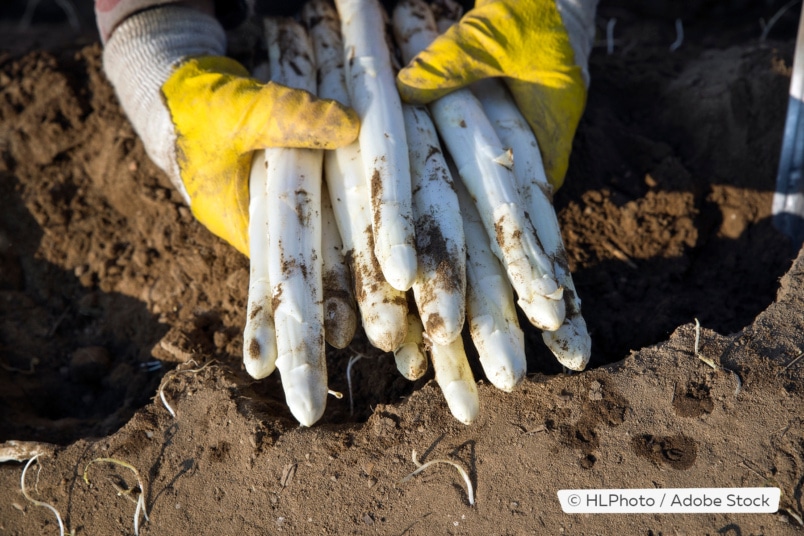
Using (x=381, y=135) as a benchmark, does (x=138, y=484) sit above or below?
below

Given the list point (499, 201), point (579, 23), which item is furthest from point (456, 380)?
point (579, 23)

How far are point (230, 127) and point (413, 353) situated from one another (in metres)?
0.82

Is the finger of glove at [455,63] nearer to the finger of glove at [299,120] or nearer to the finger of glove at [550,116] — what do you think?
the finger of glove at [550,116]

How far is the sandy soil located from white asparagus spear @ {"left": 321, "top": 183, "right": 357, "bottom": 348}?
234mm

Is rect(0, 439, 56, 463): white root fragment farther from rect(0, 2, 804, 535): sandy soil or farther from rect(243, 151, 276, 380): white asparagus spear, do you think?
rect(243, 151, 276, 380): white asparagus spear

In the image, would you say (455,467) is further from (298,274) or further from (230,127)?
(230,127)

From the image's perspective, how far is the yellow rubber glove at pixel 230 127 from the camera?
1.60 m

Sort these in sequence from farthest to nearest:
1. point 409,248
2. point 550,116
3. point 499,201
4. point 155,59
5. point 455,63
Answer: point 155,59 < point 550,116 < point 455,63 < point 499,201 < point 409,248

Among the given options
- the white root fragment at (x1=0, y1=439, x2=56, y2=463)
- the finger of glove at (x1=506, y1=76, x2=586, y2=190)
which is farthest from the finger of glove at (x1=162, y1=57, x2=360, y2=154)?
the white root fragment at (x1=0, y1=439, x2=56, y2=463)

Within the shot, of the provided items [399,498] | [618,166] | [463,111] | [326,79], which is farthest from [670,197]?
[399,498]

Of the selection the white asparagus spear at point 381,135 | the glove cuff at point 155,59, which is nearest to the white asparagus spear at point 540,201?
the white asparagus spear at point 381,135

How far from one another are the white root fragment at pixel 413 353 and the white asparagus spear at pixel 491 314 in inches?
5.3

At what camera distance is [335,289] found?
154 centimetres

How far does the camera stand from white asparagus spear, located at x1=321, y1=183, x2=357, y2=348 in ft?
4.92
